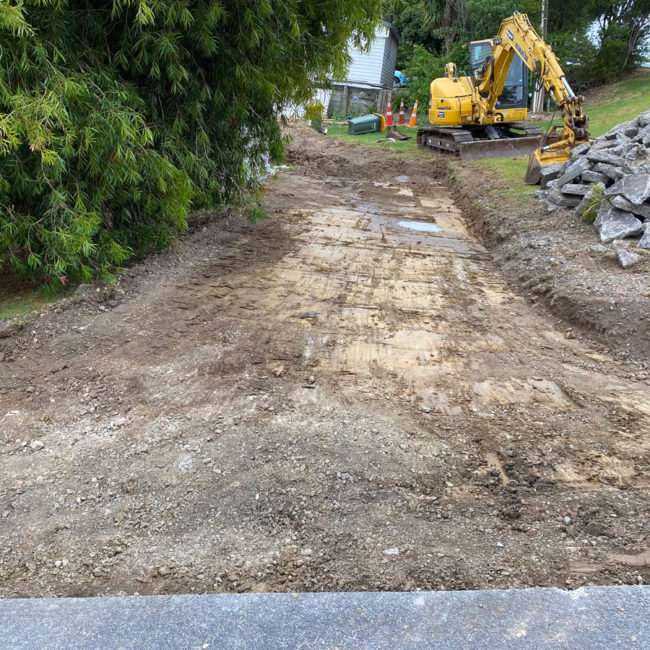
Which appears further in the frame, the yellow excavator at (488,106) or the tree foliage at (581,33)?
the tree foliage at (581,33)

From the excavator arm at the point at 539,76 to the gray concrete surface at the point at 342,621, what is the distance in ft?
31.7

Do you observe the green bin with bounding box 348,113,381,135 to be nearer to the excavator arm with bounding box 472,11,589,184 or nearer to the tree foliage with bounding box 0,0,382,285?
the excavator arm with bounding box 472,11,589,184

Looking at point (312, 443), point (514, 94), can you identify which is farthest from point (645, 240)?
point (514, 94)

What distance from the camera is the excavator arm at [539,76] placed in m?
10.2

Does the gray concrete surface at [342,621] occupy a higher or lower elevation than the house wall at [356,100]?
lower

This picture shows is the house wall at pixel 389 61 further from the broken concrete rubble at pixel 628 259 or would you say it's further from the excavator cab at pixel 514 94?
the broken concrete rubble at pixel 628 259

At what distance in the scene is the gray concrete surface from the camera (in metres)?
1.90

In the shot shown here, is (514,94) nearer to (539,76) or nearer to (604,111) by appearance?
(539,76)

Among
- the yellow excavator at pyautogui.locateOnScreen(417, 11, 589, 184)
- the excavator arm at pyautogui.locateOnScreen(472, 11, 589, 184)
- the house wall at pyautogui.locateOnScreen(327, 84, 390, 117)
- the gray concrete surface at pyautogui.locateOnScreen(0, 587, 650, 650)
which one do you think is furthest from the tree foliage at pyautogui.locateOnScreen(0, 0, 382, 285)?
the house wall at pyautogui.locateOnScreen(327, 84, 390, 117)

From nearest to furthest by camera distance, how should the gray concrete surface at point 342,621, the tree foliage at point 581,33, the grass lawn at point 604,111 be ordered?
the gray concrete surface at point 342,621, the grass lawn at point 604,111, the tree foliage at point 581,33

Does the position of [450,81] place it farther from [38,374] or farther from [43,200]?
[38,374]

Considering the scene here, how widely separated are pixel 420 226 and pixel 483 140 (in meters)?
6.98

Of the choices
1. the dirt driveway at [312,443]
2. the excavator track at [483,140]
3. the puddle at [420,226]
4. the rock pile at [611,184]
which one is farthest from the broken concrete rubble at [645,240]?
the excavator track at [483,140]

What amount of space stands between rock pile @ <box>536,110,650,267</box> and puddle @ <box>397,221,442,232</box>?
6.11 feet
